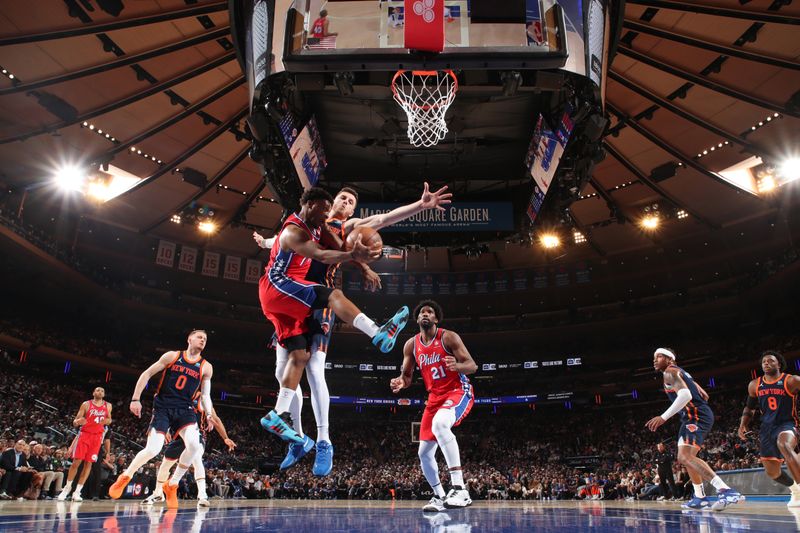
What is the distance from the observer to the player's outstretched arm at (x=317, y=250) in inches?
161

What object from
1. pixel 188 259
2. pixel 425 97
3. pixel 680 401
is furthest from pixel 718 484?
pixel 188 259

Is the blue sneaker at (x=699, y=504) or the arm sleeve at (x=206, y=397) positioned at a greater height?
the arm sleeve at (x=206, y=397)

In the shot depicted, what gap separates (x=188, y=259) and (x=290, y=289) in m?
26.3

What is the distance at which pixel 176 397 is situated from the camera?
7938mm

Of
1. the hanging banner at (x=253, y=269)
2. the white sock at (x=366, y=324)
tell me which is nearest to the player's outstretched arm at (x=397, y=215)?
the white sock at (x=366, y=324)

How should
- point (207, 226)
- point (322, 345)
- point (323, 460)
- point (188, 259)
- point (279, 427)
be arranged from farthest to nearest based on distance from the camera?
point (188, 259) < point (207, 226) < point (322, 345) < point (323, 460) < point (279, 427)

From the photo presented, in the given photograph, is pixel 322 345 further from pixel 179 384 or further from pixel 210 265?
pixel 210 265

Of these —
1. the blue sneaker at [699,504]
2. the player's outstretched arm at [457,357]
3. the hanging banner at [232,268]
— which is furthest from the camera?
the hanging banner at [232,268]

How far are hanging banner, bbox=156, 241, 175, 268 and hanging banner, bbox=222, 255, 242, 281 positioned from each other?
2.74 meters

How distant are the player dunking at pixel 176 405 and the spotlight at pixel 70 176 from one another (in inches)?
488

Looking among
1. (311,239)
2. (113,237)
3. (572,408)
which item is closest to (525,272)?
(572,408)

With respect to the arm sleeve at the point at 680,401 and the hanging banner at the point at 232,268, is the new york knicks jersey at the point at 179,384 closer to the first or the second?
the arm sleeve at the point at 680,401

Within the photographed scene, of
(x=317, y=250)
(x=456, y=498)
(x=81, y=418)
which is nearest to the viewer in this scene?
(x=317, y=250)

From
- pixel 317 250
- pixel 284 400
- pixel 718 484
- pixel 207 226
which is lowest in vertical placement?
pixel 718 484
